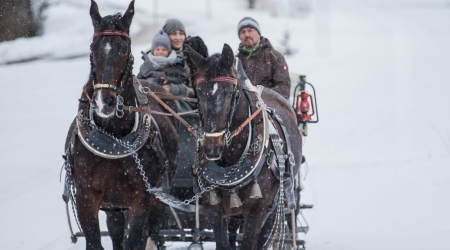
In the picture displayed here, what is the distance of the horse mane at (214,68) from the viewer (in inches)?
206

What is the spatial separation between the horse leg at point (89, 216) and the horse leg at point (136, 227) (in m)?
0.28

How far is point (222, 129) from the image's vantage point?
5133mm

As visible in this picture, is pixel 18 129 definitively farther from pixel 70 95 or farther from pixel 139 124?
pixel 139 124

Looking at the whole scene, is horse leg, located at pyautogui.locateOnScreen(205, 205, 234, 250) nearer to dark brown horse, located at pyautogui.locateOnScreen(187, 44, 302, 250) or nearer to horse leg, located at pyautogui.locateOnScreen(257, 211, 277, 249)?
dark brown horse, located at pyautogui.locateOnScreen(187, 44, 302, 250)

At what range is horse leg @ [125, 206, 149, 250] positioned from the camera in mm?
6039

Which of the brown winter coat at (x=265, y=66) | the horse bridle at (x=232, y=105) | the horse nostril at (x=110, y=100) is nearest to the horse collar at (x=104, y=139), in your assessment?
the horse nostril at (x=110, y=100)

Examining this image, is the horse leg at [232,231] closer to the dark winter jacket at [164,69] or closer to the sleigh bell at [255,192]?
the sleigh bell at [255,192]

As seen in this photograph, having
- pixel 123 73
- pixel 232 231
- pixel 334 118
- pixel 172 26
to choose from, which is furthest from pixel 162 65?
pixel 334 118

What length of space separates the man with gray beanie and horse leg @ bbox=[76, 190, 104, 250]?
104 inches

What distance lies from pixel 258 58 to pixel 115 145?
2.60 m

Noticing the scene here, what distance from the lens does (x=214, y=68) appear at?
5.24 meters

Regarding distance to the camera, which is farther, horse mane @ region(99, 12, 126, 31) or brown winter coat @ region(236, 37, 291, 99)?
brown winter coat @ region(236, 37, 291, 99)

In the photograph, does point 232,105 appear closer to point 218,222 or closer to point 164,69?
point 218,222

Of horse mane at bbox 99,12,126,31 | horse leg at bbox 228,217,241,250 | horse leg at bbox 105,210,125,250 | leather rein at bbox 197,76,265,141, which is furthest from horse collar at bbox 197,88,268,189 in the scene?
horse leg at bbox 105,210,125,250
